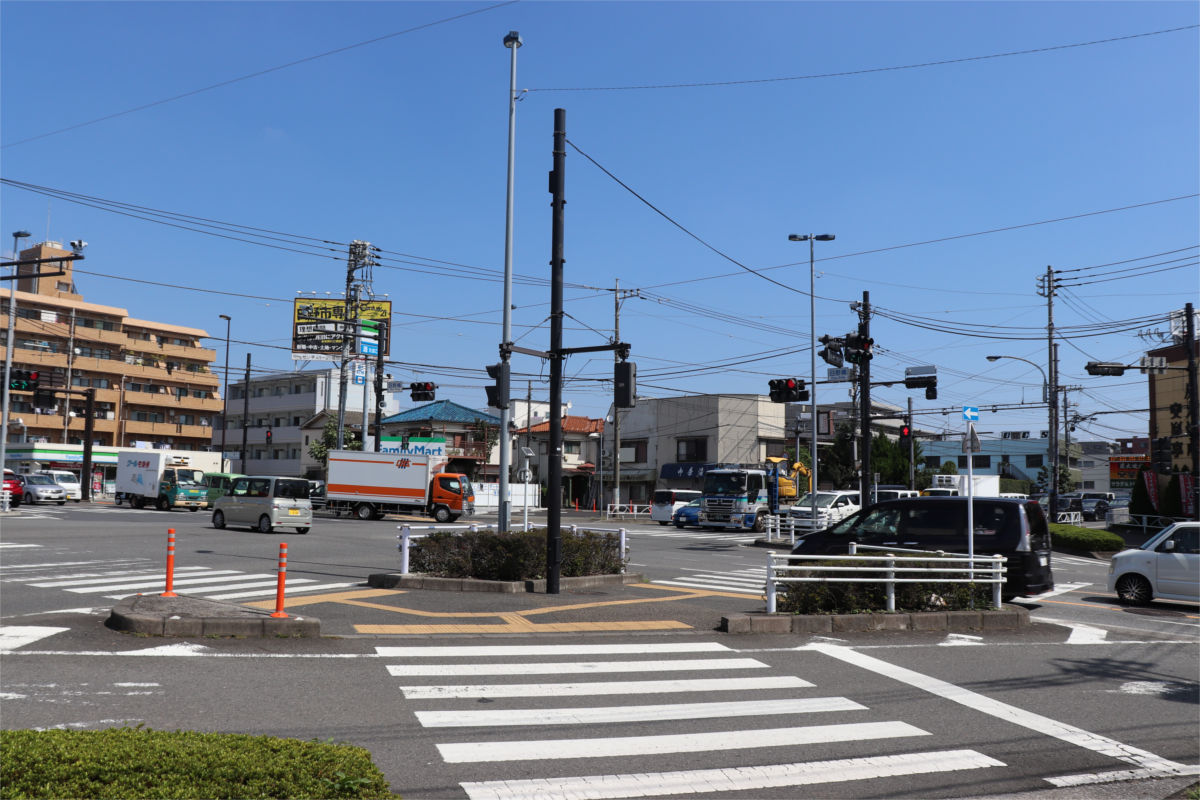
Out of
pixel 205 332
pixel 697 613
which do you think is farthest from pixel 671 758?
pixel 205 332

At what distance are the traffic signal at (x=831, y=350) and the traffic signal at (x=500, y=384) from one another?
1400 centimetres

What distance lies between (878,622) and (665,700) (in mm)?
5444

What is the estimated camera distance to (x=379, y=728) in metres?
7.11

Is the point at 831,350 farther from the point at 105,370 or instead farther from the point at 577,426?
the point at 105,370

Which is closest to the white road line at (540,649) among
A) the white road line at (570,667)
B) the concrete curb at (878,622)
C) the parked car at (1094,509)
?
the white road line at (570,667)

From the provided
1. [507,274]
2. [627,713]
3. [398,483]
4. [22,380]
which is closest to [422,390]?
[398,483]

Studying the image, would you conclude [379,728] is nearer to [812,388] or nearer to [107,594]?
[107,594]

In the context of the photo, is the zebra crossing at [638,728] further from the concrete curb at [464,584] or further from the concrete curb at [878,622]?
the concrete curb at [464,584]

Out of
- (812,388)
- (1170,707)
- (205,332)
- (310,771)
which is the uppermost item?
(205,332)

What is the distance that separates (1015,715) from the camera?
27.2 ft

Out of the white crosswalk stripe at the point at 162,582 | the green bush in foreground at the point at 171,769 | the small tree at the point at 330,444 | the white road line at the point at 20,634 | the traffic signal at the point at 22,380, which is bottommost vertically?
the white crosswalk stripe at the point at 162,582

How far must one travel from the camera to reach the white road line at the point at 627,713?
7.48 m

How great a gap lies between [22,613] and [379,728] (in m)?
8.16

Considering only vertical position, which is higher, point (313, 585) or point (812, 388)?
point (812, 388)
